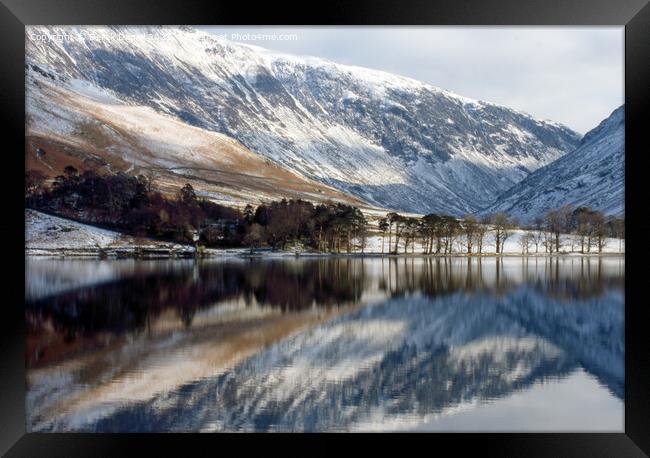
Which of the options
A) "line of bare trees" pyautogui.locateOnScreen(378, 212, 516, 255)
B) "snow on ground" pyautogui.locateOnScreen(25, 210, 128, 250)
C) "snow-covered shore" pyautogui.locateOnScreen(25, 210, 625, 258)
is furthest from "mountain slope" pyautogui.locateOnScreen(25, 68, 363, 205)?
"line of bare trees" pyautogui.locateOnScreen(378, 212, 516, 255)

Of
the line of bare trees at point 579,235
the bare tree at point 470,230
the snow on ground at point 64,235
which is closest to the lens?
the snow on ground at point 64,235

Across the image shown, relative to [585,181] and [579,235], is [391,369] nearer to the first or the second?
[579,235]

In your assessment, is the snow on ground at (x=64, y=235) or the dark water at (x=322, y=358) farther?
the snow on ground at (x=64, y=235)

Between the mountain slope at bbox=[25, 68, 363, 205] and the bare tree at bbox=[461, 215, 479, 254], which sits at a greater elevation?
the mountain slope at bbox=[25, 68, 363, 205]

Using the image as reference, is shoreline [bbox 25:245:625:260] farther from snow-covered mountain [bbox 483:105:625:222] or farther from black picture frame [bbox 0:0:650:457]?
snow-covered mountain [bbox 483:105:625:222]

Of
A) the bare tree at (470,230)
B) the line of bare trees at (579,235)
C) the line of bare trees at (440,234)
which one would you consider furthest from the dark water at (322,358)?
the line of bare trees at (579,235)

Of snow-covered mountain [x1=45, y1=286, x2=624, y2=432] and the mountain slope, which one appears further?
the mountain slope
